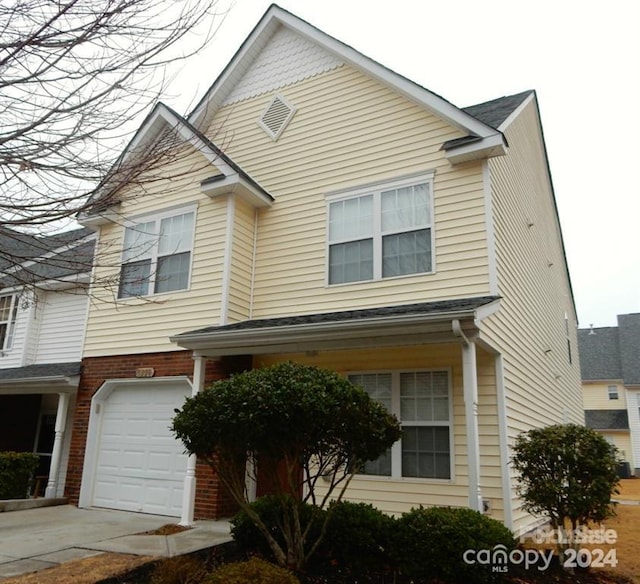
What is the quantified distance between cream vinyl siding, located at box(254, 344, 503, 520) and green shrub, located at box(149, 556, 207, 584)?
12.0ft

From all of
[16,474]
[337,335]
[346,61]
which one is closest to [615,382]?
[346,61]

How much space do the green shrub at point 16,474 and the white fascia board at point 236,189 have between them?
6744 mm

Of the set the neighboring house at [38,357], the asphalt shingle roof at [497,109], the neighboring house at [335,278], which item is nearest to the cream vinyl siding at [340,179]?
the neighboring house at [335,278]

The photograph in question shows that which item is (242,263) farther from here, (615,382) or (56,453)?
(615,382)

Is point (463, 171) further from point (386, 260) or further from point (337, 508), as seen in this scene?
point (337, 508)

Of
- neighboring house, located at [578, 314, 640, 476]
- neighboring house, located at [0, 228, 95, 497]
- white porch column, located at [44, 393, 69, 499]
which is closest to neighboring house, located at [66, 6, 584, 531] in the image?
white porch column, located at [44, 393, 69, 499]

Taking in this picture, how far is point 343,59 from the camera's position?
35.2 ft

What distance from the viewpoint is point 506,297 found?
30.1 ft

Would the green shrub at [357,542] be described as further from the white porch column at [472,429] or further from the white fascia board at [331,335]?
the white fascia board at [331,335]

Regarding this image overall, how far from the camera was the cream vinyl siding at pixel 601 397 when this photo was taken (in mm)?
35469

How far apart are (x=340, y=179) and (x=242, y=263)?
247 centimetres

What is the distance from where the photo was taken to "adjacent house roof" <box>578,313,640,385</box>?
33.8 m

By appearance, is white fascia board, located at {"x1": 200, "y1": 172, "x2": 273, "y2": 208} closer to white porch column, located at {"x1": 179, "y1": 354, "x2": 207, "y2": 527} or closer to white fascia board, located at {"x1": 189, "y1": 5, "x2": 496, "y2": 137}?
white fascia board, located at {"x1": 189, "y1": 5, "x2": 496, "y2": 137}

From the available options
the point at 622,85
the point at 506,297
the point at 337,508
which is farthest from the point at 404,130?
the point at 622,85
